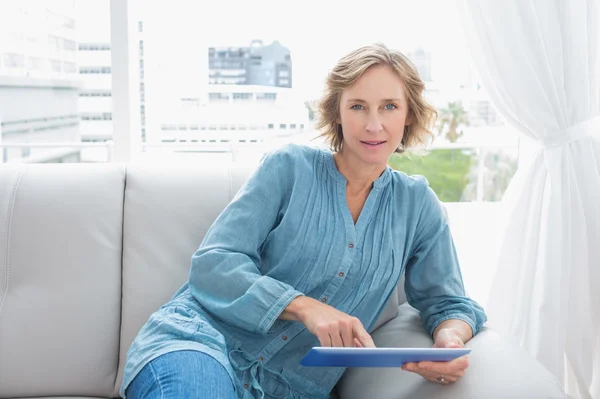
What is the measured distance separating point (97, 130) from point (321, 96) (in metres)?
2.23

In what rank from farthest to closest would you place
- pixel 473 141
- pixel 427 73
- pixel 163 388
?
pixel 473 141 → pixel 427 73 → pixel 163 388

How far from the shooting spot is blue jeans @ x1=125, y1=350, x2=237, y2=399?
124 centimetres

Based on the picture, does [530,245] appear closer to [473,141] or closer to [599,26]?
[599,26]

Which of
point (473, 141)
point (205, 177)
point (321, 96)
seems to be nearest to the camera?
point (321, 96)

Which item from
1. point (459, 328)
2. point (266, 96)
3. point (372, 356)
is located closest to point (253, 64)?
point (266, 96)

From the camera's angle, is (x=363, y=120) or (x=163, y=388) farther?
(x=363, y=120)

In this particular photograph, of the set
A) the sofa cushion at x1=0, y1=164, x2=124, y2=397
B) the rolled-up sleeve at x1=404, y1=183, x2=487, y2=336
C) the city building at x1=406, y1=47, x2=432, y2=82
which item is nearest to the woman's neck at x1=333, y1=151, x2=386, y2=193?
the rolled-up sleeve at x1=404, y1=183, x2=487, y2=336

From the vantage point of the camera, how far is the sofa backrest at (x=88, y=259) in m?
1.67

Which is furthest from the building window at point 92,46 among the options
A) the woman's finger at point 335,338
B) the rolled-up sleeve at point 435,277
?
the woman's finger at point 335,338

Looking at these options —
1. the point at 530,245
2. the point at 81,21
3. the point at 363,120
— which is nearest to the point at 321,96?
the point at 363,120

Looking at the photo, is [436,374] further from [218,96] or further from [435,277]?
[218,96]

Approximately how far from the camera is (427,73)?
384 centimetres

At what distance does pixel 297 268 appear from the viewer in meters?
1.54

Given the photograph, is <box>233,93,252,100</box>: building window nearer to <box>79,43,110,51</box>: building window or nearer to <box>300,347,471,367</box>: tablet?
<box>79,43,110,51</box>: building window
